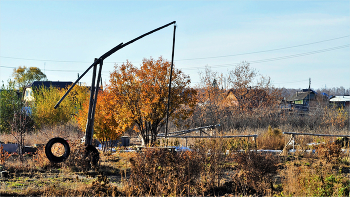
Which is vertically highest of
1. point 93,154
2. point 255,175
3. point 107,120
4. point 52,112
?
point 52,112

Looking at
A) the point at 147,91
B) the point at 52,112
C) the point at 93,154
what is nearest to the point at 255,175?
the point at 93,154

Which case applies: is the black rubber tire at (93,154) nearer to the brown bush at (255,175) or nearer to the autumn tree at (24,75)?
the brown bush at (255,175)

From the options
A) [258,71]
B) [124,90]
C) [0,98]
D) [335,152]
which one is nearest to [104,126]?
[124,90]

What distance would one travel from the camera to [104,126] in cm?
1508

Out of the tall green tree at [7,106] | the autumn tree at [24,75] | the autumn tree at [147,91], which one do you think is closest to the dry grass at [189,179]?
the autumn tree at [147,91]

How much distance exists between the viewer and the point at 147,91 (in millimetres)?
13758

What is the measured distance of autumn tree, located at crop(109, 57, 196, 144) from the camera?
541 inches

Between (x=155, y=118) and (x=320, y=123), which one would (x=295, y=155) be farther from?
(x=320, y=123)

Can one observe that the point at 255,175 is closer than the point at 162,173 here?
No

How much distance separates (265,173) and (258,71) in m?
22.9

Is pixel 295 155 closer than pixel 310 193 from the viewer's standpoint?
No

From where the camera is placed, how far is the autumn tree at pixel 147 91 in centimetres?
1374

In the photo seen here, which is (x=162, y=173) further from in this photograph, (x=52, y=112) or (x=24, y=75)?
(x=24, y=75)

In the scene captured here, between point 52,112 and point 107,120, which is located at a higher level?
point 52,112
